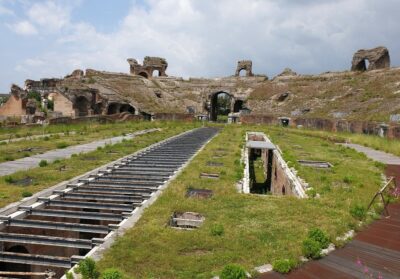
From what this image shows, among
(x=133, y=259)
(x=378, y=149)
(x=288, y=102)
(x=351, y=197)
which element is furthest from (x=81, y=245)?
(x=288, y=102)

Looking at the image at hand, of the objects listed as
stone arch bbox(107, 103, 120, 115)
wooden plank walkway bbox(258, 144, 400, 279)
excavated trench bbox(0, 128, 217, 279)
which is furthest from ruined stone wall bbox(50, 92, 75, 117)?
wooden plank walkway bbox(258, 144, 400, 279)

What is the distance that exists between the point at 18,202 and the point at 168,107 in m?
53.8

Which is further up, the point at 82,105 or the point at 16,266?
the point at 82,105

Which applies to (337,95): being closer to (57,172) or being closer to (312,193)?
(312,193)

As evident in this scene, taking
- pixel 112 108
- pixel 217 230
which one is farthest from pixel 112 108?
pixel 217 230

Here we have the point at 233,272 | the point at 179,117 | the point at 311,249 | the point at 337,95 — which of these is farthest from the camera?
the point at 179,117

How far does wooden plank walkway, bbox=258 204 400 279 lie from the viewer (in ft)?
22.0

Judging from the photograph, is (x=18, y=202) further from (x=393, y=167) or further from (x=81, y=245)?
(x=393, y=167)

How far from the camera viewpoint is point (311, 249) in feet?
24.3

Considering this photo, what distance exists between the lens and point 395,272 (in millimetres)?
6867

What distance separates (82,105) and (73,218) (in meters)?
47.9

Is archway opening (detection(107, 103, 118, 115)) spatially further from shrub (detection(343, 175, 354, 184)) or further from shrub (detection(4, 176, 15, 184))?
shrub (detection(343, 175, 354, 184))

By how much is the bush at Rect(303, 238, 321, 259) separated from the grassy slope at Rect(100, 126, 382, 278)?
15 centimetres

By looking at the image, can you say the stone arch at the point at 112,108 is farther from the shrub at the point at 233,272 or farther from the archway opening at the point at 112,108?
the shrub at the point at 233,272
